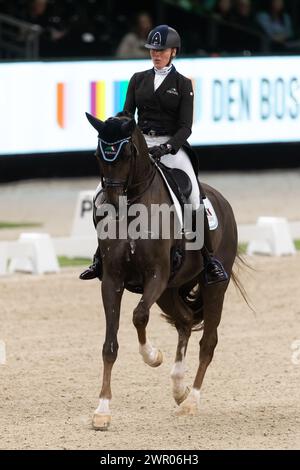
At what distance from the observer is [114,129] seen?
26.9 feet

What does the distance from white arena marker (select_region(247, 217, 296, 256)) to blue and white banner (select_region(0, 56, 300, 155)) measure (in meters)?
3.60

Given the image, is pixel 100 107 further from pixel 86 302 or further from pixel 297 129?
pixel 86 302

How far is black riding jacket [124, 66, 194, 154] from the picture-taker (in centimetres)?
909

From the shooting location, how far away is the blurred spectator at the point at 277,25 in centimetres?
2334

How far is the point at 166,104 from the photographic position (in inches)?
360

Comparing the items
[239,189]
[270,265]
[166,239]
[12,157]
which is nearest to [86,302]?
[270,265]

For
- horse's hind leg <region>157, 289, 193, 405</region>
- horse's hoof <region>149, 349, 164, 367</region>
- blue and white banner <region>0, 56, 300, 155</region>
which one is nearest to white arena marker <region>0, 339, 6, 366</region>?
horse's hind leg <region>157, 289, 193, 405</region>

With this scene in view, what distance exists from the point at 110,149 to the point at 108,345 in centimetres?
126

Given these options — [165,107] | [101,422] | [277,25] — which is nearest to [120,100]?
[277,25]

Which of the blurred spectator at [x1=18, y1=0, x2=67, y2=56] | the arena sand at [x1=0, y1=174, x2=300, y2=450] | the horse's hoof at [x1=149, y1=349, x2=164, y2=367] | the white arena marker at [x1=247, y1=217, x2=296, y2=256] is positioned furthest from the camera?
the blurred spectator at [x1=18, y1=0, x2=67, y2=56]

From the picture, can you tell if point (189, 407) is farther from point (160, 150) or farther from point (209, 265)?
point (160, 150)

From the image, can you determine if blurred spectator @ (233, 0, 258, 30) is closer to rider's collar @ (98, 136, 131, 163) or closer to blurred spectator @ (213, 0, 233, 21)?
blurred spectator @ (213, 0, 233, 21)

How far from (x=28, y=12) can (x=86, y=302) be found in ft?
30.2

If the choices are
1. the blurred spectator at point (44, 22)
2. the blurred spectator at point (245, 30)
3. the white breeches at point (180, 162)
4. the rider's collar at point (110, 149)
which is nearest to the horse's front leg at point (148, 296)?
the white breeches at point (180, 162)
